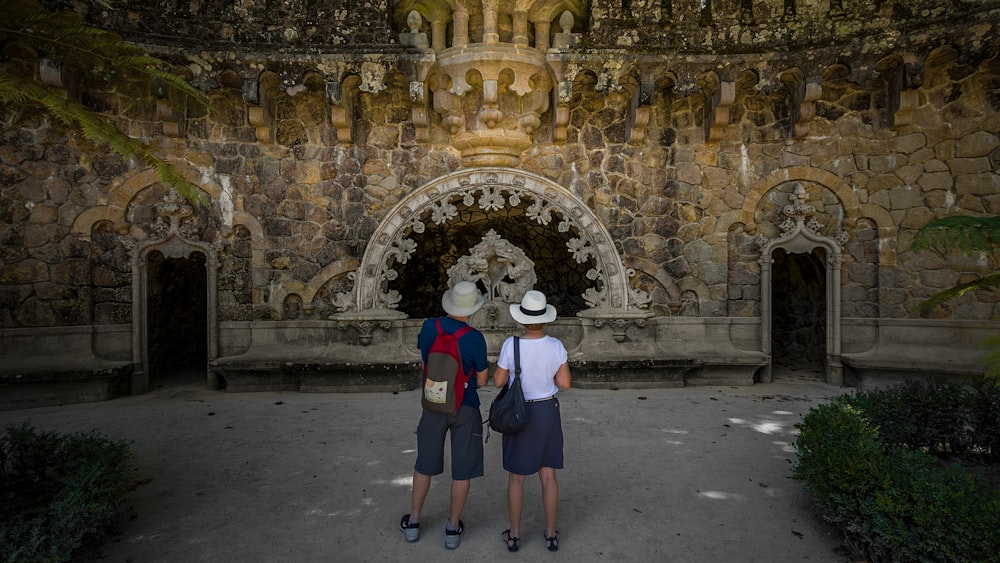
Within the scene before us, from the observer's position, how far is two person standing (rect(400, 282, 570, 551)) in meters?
2.70

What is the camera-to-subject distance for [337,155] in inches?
270

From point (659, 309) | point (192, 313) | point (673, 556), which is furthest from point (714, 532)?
point (192, 313)

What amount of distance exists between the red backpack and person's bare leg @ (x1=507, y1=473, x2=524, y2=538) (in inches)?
19.7

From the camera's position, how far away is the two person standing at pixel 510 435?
2699 mm

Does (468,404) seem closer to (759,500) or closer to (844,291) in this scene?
(759,500)

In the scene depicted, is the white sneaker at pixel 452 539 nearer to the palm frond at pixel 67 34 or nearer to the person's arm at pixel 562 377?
the person's arm at pixel 562 377

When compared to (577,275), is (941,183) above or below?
above

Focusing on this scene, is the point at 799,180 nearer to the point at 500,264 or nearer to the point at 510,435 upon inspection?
the point at 500,264

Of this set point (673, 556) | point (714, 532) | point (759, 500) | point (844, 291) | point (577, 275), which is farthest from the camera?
point (577, 275)

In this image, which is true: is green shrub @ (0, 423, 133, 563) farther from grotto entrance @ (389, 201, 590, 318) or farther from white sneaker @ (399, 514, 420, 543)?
grotto entrance @ (389, 201, 590, 318)

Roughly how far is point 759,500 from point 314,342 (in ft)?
18.3

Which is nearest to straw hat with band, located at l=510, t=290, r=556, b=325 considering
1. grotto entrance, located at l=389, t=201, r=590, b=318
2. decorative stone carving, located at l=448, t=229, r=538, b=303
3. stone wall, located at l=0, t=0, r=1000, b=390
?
decorative stone carving, located at l=448, t=229, r=538, b=303

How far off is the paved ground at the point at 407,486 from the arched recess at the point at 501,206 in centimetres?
A: 166

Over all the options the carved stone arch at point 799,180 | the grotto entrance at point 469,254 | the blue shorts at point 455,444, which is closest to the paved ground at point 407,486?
the blue shorts at point 455,444
